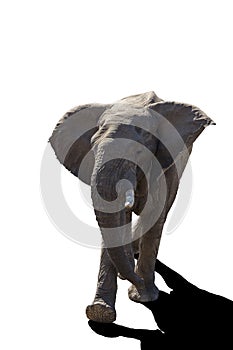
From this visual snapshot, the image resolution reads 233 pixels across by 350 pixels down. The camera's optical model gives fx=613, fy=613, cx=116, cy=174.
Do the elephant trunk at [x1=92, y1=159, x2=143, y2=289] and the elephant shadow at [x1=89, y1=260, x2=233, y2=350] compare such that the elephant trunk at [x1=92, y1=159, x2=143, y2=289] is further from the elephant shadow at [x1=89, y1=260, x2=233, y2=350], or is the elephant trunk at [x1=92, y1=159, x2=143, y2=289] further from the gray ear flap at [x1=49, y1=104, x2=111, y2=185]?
the elephant shadow at [x1=89, y1=260, x2=233, y2=350]

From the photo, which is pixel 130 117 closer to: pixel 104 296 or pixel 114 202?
pixel 114 202

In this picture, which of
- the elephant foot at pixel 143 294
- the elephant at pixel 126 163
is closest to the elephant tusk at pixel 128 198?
the elephant at pixel 126 163

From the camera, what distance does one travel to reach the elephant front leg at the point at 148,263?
14.1 ft

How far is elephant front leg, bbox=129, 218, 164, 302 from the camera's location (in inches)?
169

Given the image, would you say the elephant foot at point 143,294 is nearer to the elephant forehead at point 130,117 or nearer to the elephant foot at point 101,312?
the elephant foot at point 101,312

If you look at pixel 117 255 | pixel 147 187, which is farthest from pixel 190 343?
pixel 147 187

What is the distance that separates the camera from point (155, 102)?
12.9 feet

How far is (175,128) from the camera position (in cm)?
375

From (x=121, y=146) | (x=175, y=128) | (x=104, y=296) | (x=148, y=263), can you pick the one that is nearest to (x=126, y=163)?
(x=121, y=146)

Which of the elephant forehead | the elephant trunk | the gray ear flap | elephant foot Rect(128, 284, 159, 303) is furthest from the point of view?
elephant foot Rect(128, 284, 159, 303)

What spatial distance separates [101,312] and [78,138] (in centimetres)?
112

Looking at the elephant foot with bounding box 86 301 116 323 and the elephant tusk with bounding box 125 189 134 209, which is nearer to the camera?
the elephant tusk with bounding box 125 189 134 209

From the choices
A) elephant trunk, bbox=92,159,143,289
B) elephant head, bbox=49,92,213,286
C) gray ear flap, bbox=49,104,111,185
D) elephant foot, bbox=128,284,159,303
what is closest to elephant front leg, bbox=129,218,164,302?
elephant foot, bbox=128,284,159,303

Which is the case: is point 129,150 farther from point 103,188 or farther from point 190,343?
point 190,343
